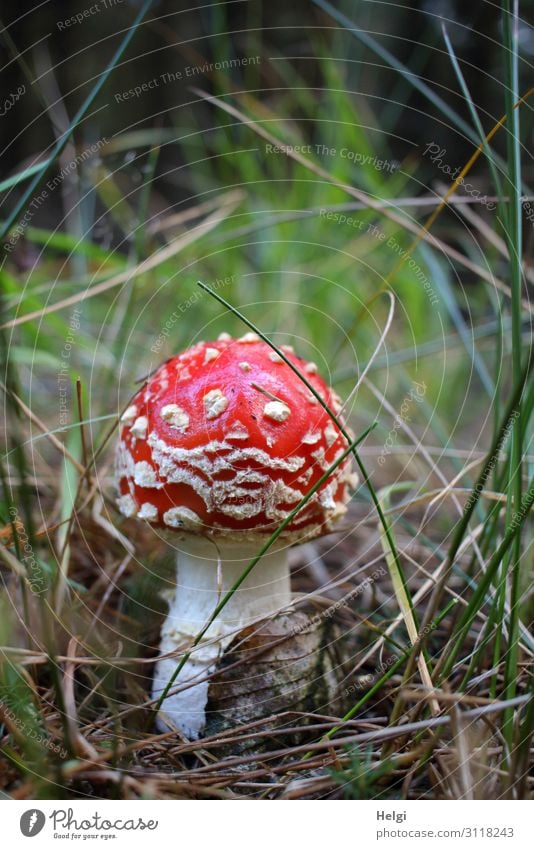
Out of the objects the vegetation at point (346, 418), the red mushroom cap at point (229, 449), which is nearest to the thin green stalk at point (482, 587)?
the vegetation at point (346, 418)

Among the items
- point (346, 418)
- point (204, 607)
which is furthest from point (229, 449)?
point (346, 418)

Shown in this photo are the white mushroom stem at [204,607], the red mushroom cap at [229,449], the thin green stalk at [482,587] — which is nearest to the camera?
the thin green stalk at [482,587]

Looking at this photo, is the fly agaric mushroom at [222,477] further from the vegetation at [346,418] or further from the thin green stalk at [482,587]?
the thin green stalk at [482,587]

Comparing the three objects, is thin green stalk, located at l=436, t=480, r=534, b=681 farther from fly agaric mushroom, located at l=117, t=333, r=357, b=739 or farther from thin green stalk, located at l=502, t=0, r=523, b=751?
fly agaric mushroom, located at l=117, t=333, r=357, b=739

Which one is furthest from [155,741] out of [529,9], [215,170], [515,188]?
[215,170]

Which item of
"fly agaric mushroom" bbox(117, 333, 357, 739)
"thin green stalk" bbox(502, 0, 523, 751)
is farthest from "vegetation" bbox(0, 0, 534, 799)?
"fly agaric mushroom" bbox(117, 333, 357, 739)

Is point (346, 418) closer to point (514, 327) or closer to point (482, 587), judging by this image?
point (514, 327)
